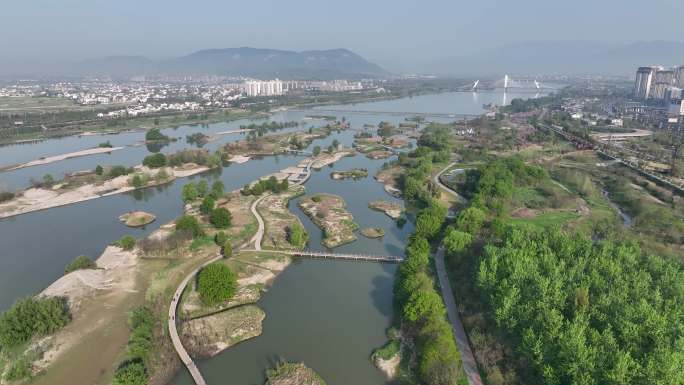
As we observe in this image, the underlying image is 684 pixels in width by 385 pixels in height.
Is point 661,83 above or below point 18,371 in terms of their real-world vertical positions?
above

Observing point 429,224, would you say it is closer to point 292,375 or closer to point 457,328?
point 457,328

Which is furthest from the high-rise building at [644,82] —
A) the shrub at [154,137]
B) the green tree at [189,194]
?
the green tree at [189,194]

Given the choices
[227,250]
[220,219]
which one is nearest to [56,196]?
[220,219]

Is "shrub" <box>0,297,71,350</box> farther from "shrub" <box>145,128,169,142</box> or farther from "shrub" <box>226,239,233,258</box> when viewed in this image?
"shrub" <box>145,128,169,142</box>

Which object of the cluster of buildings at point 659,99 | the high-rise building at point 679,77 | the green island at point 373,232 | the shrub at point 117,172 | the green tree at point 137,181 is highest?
the high-rise building at point 679,77

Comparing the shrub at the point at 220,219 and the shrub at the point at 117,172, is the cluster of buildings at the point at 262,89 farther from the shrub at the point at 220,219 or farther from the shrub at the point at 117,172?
the shrub at the point at 220,219

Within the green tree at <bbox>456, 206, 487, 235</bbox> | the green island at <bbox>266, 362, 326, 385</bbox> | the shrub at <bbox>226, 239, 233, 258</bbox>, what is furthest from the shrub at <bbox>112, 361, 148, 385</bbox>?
the green tree at <bbox>456, 206, 487, 235</bbox>
